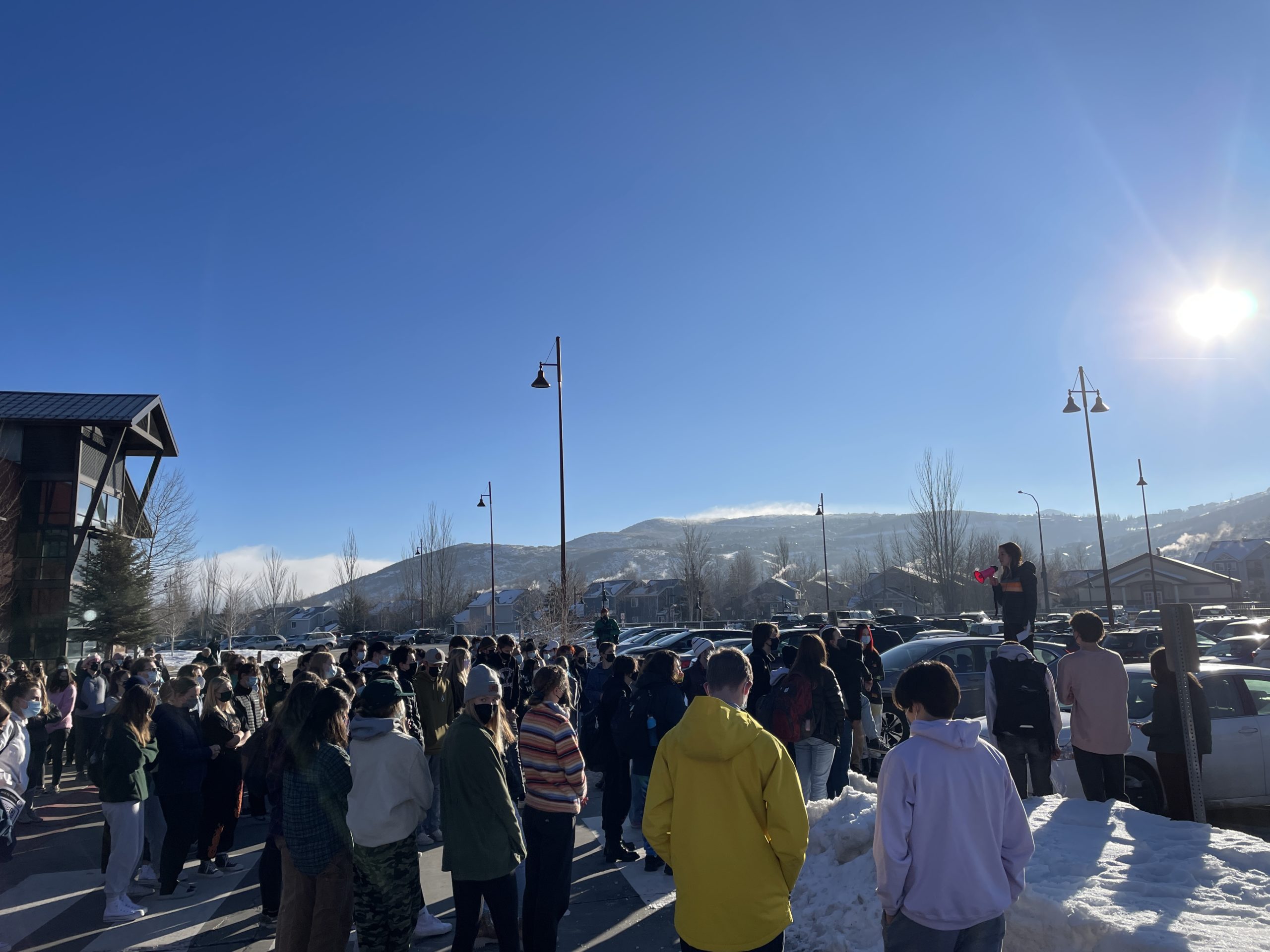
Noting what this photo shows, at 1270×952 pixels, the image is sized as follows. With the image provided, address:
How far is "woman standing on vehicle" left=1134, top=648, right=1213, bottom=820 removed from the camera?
6859 mm

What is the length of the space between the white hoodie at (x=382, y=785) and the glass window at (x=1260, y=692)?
867cm

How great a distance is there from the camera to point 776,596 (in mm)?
104125

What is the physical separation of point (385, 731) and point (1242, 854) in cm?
554

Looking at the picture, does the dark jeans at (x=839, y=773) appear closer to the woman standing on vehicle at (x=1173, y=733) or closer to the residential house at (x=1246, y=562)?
the woman standing on vehicle at (x=1173, y=733)

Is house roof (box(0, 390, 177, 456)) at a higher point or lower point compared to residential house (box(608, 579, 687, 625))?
higher

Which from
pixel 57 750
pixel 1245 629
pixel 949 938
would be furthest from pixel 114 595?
pixel 1245 629

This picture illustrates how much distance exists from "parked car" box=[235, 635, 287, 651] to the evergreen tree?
97.4 feet

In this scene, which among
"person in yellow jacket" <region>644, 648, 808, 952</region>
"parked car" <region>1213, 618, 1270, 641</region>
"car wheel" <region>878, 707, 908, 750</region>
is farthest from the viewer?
"parked car" <region>1213, 618, 1270, 641</region>

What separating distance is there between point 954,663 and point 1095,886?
7.50 metres

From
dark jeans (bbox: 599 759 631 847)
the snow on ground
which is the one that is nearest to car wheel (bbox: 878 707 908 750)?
the snow on ground

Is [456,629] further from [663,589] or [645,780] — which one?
[645,780]

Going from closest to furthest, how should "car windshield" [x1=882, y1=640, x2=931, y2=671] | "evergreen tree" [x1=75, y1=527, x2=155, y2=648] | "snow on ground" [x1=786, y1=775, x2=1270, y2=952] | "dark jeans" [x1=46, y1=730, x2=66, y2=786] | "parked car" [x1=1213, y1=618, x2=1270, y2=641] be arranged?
"snow on ground" [x1=786, y1=775, x2=1270, y2=952]
"car windshield" [x1=882, y1=640, x2=931, y2=671]
"dark jeans" [x1=46, y1=730, x2=66, y2=786]
"parked car" [x1=1213, y1=618, x2=1270, y2=641]
"evergreen tree" [x1=75, y1=527, x2=155, y2=648]

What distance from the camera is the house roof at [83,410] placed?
1103 inches

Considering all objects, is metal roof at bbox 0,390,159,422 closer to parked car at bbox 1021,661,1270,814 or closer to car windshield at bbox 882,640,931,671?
car windshield at bbox 882,640,931,671
